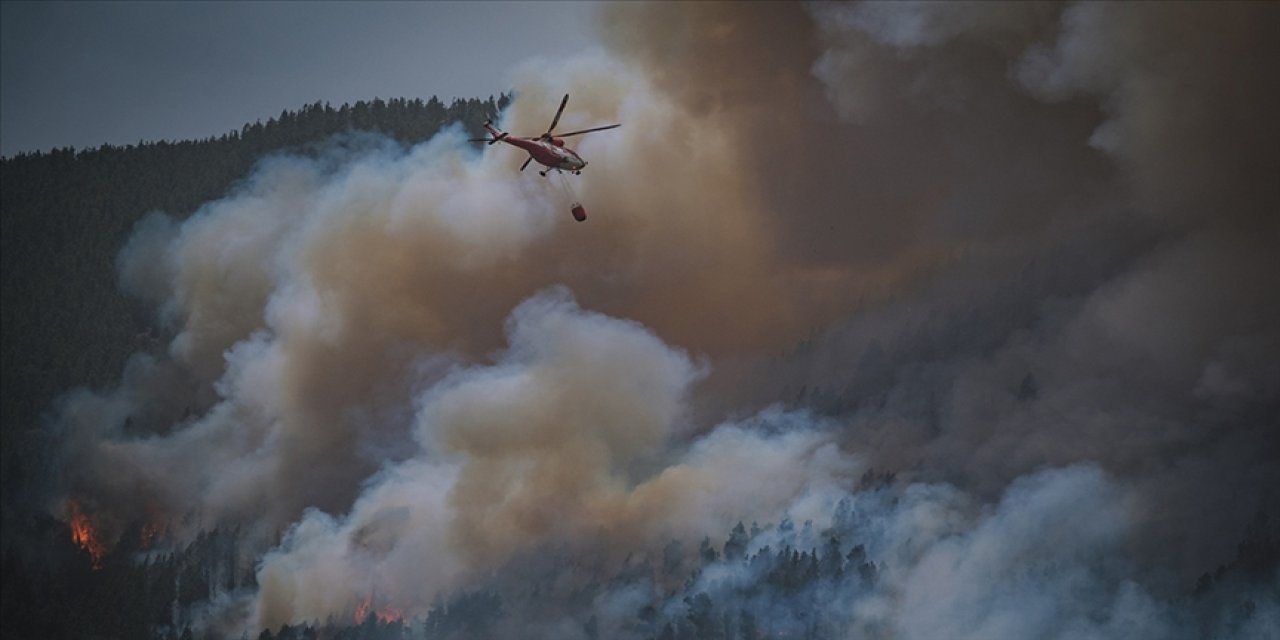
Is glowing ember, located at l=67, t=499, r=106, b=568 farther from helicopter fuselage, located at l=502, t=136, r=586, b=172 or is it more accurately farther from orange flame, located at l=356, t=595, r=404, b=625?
helicopter fuselage, located at l=502, t=136, r=586, b=172

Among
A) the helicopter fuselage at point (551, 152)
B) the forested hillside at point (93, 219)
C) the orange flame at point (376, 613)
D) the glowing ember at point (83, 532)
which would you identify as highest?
the forested hillside at point (93, 219)

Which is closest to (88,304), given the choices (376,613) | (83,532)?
(83,532)

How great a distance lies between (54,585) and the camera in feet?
400

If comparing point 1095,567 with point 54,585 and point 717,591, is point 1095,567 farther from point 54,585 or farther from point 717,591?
point 54,585

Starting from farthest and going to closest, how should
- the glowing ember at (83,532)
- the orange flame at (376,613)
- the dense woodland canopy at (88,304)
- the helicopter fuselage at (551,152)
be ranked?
the glowing ember at (83,532) → the dense woodland canopy at (88,304) → the orange flame at (376,613) → the helicopter fuselage at (551,152)

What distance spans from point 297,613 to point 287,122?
85.8 m

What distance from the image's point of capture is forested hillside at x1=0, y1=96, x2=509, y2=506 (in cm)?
15112

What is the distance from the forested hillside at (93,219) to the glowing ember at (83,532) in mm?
12112

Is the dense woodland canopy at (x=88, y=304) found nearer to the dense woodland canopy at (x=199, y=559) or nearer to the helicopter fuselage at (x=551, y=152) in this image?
the dense woodland canopy at (x=199, y=559)

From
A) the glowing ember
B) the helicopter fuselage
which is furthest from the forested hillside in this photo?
the helicopter fuselage

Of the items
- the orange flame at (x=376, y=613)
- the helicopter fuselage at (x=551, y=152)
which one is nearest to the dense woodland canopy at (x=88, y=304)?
the orange flame at (x=376, y=613)

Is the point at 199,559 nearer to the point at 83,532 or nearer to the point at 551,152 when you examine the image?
the point at 83,532

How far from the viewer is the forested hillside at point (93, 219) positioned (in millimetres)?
151125

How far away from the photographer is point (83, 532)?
417 feet
